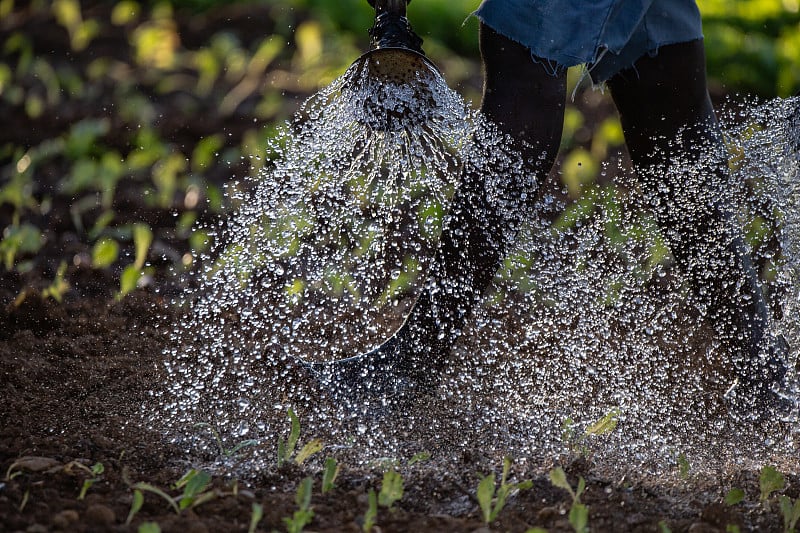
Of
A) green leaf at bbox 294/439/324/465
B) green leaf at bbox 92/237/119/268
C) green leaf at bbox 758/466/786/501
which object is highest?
green leaf at bbox 92/237/119/268

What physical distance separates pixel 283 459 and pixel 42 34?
359cm

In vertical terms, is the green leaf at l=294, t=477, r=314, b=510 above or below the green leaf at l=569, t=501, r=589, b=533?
above

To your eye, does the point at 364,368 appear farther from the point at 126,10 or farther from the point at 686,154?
the point at 126,10

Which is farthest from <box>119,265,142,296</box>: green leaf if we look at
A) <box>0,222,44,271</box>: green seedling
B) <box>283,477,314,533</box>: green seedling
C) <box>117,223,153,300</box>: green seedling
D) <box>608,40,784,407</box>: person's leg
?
<box>608,40,784,407</box>: person's leg

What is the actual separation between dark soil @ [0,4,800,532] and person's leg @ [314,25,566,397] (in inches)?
10.0

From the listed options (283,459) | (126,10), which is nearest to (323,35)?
(126,10)

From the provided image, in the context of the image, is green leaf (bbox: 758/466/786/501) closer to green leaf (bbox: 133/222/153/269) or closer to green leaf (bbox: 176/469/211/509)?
green leaf (bbox: 176/469/211/509)

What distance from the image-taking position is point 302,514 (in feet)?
3.95

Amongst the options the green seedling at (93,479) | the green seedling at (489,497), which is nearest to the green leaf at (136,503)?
the green seedling at (93,479)

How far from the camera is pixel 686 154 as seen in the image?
1.86m

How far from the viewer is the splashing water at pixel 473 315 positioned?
5.74ft

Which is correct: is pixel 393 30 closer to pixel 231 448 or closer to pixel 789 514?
pixel 231 448

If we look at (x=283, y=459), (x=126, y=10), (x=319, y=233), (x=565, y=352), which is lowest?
(x=283, y=459)

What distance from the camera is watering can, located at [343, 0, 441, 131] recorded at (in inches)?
68.6
